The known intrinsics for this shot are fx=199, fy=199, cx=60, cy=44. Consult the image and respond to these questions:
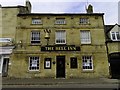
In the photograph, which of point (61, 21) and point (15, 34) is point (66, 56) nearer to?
point (61, 21)

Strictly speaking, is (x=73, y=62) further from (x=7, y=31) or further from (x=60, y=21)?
(x=7, y=31)

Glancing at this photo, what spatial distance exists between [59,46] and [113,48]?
6.30 m

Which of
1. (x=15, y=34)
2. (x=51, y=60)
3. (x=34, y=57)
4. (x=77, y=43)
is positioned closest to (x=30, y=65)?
(x=34, y=57)

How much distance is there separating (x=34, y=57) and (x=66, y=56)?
12.0 ft

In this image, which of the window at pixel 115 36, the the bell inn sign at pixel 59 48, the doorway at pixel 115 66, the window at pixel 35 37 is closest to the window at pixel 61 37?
the the bell inn sign at pixel 59 48

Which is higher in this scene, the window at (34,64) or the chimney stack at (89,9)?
the chimney stack at (89,9)

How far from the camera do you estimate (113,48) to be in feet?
76.0

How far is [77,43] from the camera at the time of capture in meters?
23.1

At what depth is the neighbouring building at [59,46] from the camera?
22281mm

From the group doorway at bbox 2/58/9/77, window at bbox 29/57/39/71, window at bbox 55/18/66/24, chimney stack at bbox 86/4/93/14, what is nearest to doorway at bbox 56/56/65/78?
window at bbox 29/57/39/71

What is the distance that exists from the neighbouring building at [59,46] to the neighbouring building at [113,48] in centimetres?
92

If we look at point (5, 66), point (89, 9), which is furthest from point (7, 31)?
point (89, 9)

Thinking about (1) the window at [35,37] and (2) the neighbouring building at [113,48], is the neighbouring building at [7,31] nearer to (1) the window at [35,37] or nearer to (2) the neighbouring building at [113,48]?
(1) the window at [35,37]

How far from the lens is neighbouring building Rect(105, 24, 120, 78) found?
2318 centimetres
